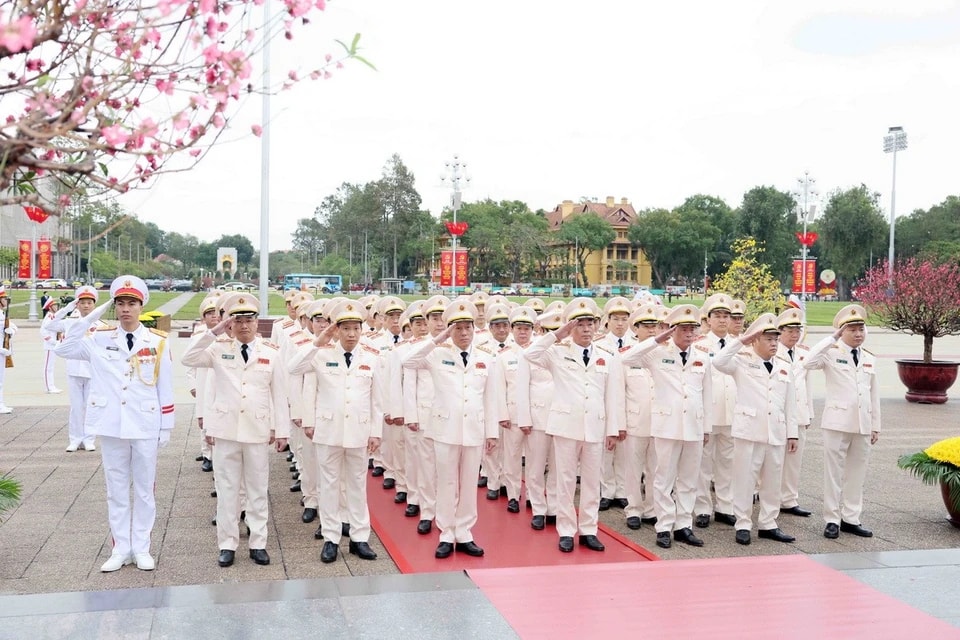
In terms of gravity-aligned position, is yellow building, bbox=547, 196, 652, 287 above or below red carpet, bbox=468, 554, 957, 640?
above

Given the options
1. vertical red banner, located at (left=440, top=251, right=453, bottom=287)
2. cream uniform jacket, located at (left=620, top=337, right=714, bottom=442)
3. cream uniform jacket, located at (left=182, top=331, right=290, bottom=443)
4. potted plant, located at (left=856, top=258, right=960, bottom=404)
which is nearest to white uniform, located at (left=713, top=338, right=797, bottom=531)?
cream uniform jacket, located at (left=620, top=337, right=714, bottom=442)

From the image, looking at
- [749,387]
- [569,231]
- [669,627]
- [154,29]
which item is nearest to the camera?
[154,29]

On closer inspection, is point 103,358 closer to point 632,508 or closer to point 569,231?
point 632,508

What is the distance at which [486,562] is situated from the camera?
623 cm

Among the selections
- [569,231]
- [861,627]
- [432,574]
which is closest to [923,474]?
[861,627]

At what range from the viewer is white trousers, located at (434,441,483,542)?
21.0 feet

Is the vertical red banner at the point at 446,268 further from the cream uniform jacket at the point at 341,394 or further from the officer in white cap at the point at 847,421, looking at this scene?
the cream uniform jacket at the point at 341,394

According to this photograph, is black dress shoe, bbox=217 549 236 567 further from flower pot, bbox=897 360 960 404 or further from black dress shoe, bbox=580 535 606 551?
flower pot, bbox=897 360 960 404

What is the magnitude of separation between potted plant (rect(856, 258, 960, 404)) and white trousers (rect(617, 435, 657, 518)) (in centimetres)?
938

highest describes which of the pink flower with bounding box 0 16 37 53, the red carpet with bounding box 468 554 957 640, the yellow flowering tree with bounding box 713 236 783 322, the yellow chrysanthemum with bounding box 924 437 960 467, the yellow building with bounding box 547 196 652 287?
the yellow building with bounding box 547 196 652 287

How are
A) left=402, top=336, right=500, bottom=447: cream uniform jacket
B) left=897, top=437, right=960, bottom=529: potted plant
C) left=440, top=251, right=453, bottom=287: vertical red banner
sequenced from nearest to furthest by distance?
left=402, top=336, right=500, bottom=447: cream uniform jacket
left=897, top=437, right=960, bottom=529: potted plant
left=440, top=251, right=453, bottom=287: vertical red banner

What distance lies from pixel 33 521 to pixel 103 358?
2.08m

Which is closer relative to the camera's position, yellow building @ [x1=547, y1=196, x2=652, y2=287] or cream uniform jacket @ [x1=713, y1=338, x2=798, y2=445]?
cream uniform jacket @ [x1=713, y1=338, x2=798, y2=445]

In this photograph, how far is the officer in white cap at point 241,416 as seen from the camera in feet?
19.9
